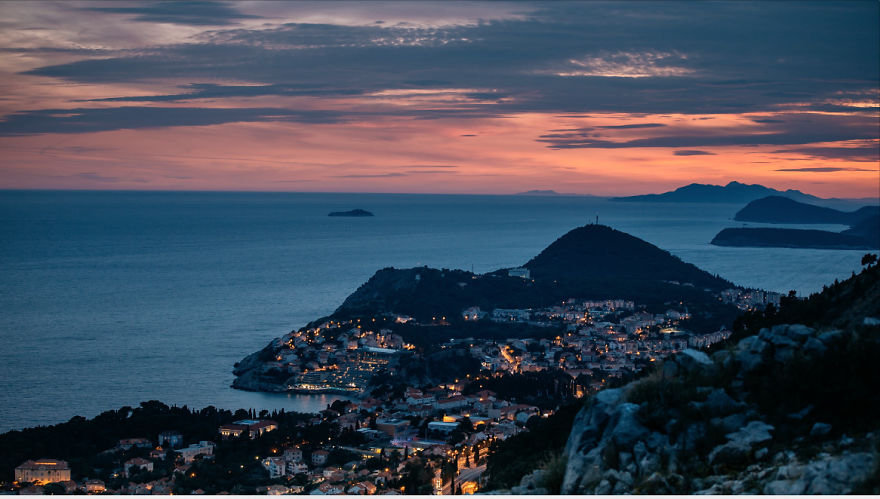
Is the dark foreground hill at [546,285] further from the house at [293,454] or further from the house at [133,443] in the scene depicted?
the house at [293,454]

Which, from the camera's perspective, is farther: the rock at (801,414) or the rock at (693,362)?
the rock at (693,362)

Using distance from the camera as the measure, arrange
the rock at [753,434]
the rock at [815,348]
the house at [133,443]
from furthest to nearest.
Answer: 1. the house at [133,443]
2. the rock at [815,348]
3. the rock at [753,434]

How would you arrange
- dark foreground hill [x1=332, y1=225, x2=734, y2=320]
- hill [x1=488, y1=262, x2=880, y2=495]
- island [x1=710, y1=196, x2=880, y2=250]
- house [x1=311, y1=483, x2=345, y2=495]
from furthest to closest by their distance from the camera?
island [x1=710, y1=196, x2=880, y2=250] → dark foreground hill [x1=332, y1=225, x2=734, y2=320] → house [x1=311, y1=483, x2=345, y2=495] → hill [x1=488, y1=262, x2=880, y2=495]

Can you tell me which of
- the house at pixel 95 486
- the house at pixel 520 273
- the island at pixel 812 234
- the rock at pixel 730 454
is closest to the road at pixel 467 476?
the house at pixel 95 486

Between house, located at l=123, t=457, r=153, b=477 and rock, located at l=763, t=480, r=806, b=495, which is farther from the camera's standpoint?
house, located at l=123, t=457, r=153, b=477

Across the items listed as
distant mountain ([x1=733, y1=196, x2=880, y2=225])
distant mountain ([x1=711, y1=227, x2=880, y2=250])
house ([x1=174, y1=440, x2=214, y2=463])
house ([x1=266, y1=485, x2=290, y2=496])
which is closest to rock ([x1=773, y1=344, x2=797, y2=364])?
A: house ([x1=266, y1=485, x2=290, y2=496])

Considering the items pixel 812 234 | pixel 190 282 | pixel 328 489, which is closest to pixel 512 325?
pixel 328 489

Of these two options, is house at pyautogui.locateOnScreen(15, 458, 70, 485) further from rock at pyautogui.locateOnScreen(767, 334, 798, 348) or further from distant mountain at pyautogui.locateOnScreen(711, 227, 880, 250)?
distant mountain at pyautogui.locateOnScreen(711, 227, 880, 250)
